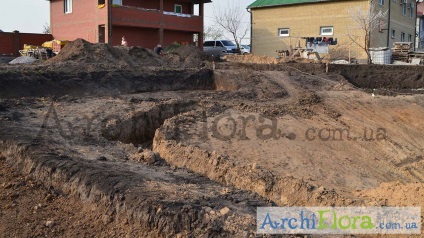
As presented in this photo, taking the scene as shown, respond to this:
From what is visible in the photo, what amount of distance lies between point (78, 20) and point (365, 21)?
60.2 ft

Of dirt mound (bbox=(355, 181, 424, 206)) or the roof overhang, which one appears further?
the roof overhang

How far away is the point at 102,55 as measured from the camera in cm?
1816

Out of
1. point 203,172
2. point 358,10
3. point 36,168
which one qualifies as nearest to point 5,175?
point 36,168

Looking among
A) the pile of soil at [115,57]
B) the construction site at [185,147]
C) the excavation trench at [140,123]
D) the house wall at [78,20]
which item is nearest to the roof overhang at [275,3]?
the construction site at [185,147]

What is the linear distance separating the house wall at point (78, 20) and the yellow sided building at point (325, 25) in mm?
13123

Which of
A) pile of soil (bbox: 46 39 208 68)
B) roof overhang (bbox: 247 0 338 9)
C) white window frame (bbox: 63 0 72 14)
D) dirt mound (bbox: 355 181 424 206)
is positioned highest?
roof overhang (bbox: 247 0 338 9)

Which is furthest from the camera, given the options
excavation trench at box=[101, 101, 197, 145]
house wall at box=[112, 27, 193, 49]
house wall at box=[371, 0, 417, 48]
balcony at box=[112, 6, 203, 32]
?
house wall at box=[371, 0, 417, 48]

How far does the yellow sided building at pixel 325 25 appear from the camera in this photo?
29.8 meters

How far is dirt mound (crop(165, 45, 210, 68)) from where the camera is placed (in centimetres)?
2056

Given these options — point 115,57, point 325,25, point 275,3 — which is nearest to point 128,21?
point 115,57

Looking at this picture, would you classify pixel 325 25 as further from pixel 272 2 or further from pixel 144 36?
pixel 144 36

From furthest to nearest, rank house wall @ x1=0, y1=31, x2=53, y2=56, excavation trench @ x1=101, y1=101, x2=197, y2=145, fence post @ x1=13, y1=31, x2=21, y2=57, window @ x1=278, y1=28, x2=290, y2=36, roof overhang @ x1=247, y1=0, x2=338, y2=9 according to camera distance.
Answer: window @ x1=278, y1=28, x2=290, y2=36, roof overhang @ x1=247, y1=0, x2=338, y2=9, fence post @ x1=13, y1=31, x2=21, y2=57, house wall @ x1=0, y1=31, x2=53, y2=56, excavation trench @ x1=101, y1=101, x2=197, y2=145

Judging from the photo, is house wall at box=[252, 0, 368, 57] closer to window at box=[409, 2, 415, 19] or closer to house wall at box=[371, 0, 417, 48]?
house wall at box=[371, 0, 417, 48]

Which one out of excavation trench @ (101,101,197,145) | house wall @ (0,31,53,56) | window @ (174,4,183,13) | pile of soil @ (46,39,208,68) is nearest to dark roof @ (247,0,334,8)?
window @ (174,4,183,13)
